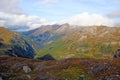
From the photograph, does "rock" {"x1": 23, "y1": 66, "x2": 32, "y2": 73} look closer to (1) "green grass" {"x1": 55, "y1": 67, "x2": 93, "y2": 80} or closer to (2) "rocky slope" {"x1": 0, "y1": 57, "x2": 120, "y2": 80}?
(2) "rocky slope" {"x1": 0, "y1": 57, "x2": 120, "y2": 80}

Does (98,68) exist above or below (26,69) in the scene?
below

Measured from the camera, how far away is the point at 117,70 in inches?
2766

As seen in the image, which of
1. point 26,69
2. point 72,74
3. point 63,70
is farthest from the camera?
point 26,69

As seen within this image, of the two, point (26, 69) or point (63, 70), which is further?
point (26, 69)

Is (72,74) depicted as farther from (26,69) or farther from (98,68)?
(26,69)

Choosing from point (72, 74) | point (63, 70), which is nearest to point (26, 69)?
point (63, 70)

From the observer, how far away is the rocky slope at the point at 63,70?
68.5 m

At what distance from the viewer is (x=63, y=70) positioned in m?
76.2

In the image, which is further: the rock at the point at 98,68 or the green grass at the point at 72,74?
the rock at the point at 98,68

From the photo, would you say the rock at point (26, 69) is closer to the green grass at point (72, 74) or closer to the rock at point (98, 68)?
the green grass at point (72, 74)

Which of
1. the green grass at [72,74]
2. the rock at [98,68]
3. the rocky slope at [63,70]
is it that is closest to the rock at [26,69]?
the rocky slope at [63,70]

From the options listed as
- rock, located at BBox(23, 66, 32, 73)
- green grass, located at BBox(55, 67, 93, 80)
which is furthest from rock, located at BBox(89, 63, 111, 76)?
rock, located at BBox(23, 66, 32, 73)

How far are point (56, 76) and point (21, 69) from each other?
623 inches

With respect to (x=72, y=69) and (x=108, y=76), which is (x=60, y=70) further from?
(x=108, y=76)
